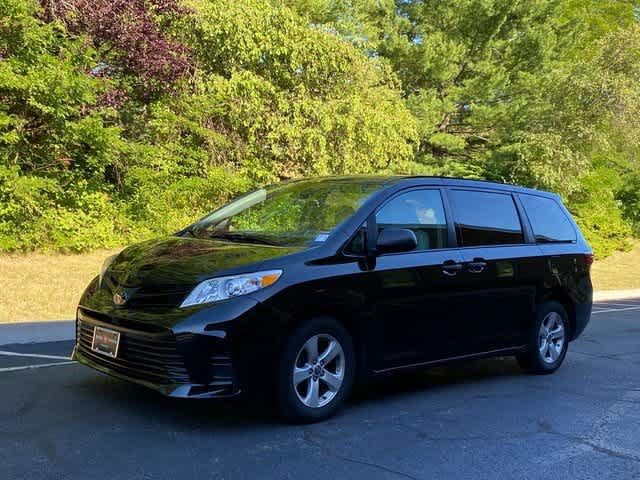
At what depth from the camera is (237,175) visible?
1678cm

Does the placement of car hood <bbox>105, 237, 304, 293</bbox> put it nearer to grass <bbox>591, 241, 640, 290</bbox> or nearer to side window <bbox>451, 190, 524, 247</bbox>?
side window <bbox>451, 190, 524, 247</bbox>

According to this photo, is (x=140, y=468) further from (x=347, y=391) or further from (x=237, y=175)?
(x=237, y=175)

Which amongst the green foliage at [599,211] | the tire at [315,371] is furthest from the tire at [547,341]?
the green foliage at [599,211]

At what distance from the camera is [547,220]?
727 centimetres

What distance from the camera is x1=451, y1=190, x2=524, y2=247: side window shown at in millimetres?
6094

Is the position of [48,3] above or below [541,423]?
above

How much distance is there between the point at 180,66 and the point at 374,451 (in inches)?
501

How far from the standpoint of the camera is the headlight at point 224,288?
4.48 m

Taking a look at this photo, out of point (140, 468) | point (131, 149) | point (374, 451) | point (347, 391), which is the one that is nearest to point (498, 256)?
point (347, 391)

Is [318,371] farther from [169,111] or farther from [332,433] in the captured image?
[169,111]

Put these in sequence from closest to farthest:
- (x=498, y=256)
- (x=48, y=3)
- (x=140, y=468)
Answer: (x=140, y=468)
(x=498, y=256)
(x=48, y=3)

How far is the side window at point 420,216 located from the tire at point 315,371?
96 centimetres

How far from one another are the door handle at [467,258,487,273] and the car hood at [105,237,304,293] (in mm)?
1731

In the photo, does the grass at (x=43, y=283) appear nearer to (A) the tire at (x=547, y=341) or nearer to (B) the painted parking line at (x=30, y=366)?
(B) the painted parking line at (x=30, y=366)
